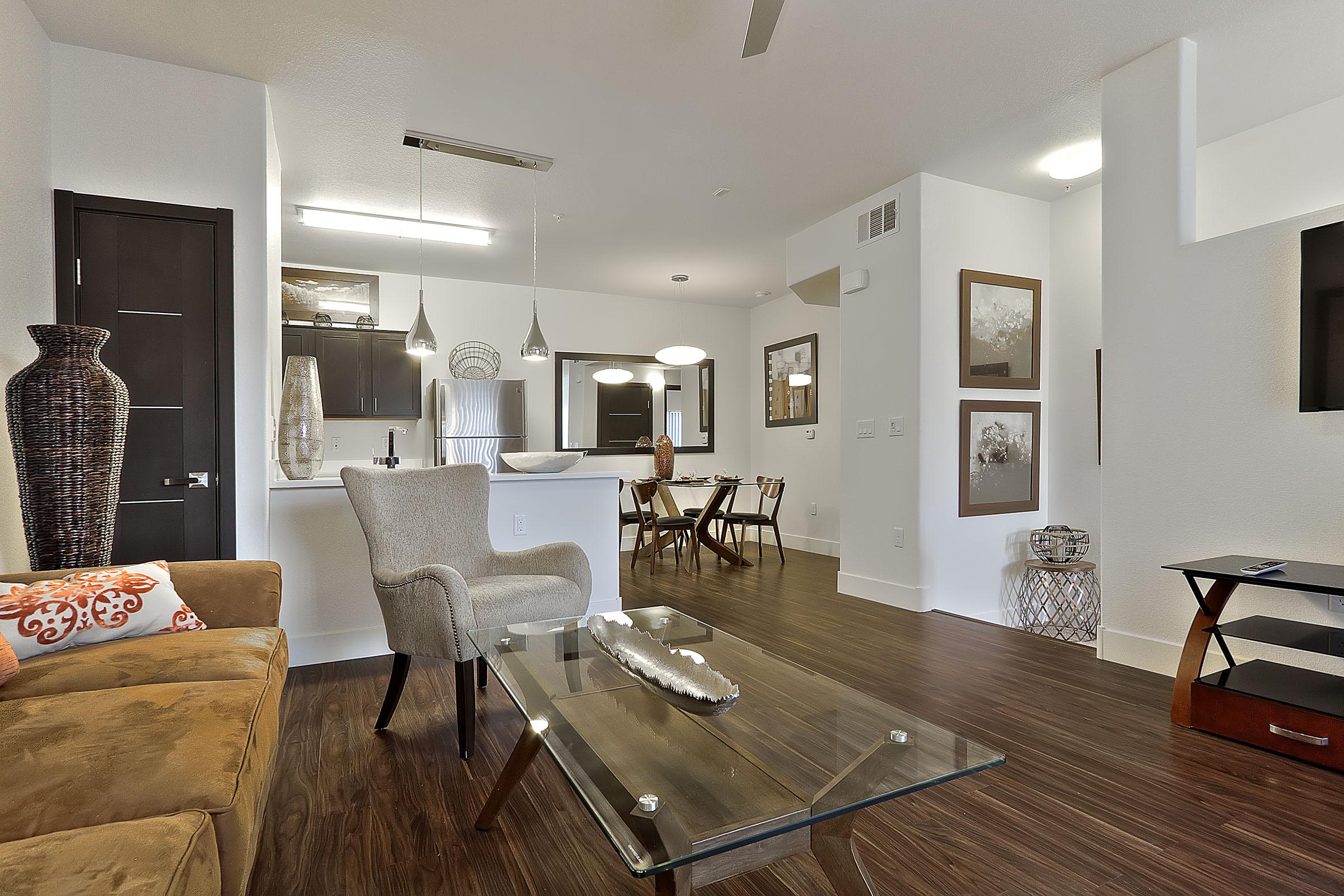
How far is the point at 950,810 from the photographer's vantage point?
75.1 inches

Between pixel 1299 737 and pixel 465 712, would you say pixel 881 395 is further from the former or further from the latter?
pixel 465 712

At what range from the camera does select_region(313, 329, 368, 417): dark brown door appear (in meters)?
5.99

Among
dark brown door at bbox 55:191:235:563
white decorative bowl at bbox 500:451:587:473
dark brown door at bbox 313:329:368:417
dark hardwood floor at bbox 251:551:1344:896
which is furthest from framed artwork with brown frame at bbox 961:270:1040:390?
dark brown door at bbox 313:329:368:417

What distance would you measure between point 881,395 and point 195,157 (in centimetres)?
401

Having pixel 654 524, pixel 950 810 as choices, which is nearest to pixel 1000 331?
pixel 654 524

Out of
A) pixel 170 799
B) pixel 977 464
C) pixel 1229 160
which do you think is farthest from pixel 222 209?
pixel 1229 160

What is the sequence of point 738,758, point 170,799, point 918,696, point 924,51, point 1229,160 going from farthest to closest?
point 1229,160
point 924,51
point 918,696
point 738,758
point 170,799

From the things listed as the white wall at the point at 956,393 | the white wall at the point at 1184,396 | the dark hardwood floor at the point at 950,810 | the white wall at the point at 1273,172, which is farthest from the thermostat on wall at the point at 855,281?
the dark hardwood floor at the point at 950,810

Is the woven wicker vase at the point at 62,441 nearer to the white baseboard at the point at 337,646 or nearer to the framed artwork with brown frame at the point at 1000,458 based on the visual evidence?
the white baseboard at the point at 337,646

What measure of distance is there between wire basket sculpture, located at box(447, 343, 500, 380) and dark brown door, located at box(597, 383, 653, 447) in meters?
1.19

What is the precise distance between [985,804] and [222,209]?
3.83 m

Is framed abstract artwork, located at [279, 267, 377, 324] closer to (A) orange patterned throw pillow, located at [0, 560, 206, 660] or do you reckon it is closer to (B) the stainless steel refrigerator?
(B) the stainless steel refrigerator

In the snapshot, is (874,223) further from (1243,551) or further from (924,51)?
(1243,551)

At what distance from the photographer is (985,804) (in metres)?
1.94
